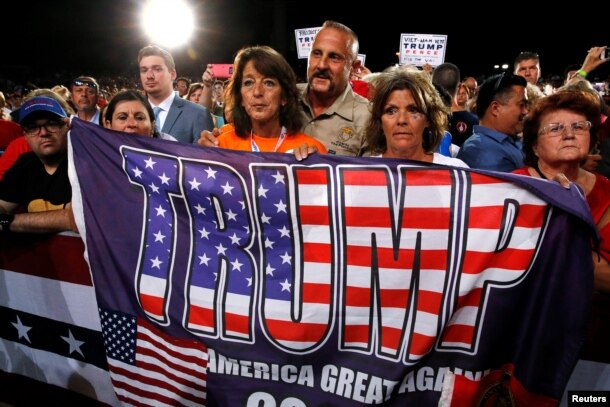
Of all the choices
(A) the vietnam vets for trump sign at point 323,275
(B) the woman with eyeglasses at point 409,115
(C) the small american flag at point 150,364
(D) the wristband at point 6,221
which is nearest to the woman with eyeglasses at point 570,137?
(B) the woman with eyeglasses at point 409,115

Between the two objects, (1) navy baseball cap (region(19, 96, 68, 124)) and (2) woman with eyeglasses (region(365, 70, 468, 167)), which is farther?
(1) navy baseball cap (region(19, 96, 68, 124))

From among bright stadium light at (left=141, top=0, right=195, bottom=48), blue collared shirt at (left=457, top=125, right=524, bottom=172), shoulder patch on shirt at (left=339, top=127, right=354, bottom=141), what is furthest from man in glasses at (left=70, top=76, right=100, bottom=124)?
bright stadium light at (left=141, top=0, right=195, bottom=48)

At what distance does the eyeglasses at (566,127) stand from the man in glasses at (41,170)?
2.91 metres

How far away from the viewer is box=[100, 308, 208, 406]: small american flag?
2.46 m

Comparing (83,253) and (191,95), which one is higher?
(191,95)

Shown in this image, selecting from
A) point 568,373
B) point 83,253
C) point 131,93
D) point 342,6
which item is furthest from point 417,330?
point 342,6

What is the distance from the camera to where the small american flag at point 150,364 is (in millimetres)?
2459

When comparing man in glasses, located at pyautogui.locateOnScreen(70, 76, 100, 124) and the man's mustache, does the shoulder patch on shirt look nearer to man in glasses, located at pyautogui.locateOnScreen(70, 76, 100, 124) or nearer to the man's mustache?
the man's mustache

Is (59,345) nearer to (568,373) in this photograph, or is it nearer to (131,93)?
(131,93)

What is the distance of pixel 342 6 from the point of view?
30500 mm

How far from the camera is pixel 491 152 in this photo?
11.3ft

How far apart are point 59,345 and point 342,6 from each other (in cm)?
3096

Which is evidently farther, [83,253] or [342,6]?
[342,6]

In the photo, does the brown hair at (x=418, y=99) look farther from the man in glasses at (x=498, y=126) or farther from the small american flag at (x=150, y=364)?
the small american flag at (x=150, y=364)
